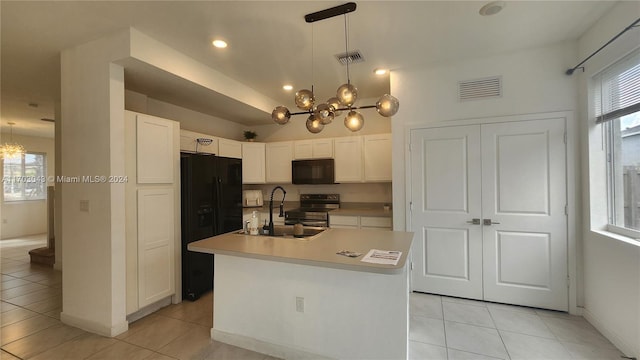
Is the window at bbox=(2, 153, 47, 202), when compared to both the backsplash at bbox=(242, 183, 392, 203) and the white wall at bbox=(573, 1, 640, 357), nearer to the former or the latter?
the backsplash at bbox=(242, 183, 392, 203)

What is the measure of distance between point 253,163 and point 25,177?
722 cm

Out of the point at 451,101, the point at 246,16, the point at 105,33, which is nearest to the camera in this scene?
the point at 246,16

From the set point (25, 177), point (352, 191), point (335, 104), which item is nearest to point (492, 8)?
point (335, 104)

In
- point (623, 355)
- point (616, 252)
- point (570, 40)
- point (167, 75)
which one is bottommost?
point (623, 355)

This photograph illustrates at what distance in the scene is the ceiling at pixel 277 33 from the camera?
6.98 ft

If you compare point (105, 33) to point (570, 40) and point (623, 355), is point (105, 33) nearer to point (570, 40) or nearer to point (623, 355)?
point (570, 40)

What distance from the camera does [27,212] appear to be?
7.31 meters

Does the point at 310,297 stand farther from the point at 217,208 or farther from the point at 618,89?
the point at 618,89

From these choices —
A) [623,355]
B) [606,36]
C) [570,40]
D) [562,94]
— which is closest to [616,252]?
[623,355]

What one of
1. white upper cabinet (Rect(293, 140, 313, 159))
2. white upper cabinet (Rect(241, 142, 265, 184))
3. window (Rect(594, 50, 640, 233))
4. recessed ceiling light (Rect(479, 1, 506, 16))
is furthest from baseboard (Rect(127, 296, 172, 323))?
window (Rect(594, 50, 640, 233))

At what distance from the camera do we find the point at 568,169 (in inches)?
107

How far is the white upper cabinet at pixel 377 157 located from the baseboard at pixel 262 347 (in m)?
2.69

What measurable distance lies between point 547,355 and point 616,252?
101 cm

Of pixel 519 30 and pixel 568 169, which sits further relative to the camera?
pixel 568 169
